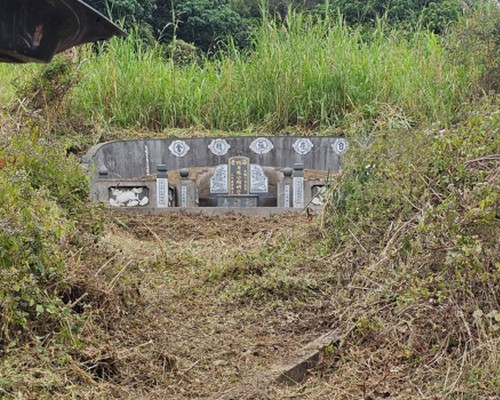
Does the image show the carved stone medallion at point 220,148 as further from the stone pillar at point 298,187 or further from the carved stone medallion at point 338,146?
the stone pillar at point 298,187

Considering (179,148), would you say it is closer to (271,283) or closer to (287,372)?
(271,283)

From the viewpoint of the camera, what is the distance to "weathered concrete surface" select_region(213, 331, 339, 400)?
297 centimetres

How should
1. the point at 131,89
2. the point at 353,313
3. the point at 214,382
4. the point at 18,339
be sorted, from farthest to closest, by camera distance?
the point at 131,89, the point at 353,313, the point at 214,382, the point at 18,339

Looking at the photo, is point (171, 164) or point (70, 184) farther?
point (171, 164)

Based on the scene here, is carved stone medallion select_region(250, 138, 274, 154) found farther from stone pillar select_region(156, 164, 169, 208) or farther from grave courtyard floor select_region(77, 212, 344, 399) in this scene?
grave courtyard floor select_region(77, 212, 344, 399)

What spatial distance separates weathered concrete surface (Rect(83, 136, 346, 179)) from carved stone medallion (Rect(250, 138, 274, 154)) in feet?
0.10

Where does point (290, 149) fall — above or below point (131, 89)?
below

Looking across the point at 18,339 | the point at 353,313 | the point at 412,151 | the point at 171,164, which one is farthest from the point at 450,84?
the point at 18,339

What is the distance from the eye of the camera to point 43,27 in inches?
69.6

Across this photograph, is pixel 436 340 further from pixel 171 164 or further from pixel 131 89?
pixel 131 89

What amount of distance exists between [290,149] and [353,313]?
6.51 m

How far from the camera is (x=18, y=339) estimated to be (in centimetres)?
293

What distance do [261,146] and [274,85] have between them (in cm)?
140

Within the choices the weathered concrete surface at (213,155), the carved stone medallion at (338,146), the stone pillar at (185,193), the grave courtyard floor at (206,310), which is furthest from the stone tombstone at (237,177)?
the grave courtyard floor at (206,310)
